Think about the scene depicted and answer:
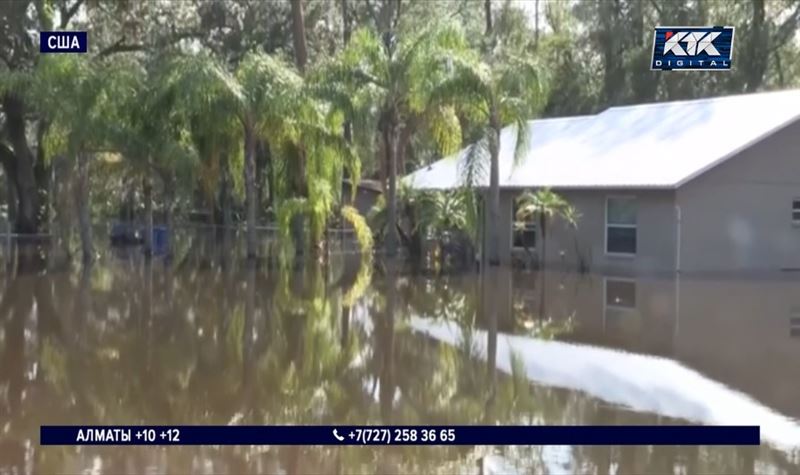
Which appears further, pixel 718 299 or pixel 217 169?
pixel 217 169

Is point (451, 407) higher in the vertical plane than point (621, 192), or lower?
lower

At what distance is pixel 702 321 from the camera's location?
1591 centimetres

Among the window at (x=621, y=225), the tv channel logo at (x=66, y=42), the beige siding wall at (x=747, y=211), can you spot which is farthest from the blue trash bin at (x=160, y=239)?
the tv channel logo at (x=66, y=42)

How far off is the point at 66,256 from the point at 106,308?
11711mm

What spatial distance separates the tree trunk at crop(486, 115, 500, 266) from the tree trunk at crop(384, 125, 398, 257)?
2517 mm

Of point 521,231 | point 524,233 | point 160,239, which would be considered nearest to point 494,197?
point 521,231

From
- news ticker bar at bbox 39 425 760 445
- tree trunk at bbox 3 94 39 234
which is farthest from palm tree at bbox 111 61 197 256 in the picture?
news ticker bar at bbox 39 425 760 445

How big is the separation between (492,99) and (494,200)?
2772 mm

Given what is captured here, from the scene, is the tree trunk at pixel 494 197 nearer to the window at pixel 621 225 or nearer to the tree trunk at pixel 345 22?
the window at pixel 621 225

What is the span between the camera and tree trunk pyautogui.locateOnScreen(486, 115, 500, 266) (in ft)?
84.4

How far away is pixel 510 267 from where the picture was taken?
26.6m

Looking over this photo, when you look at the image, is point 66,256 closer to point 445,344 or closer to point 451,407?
point 445,344

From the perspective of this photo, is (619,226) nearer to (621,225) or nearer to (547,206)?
(621,225)

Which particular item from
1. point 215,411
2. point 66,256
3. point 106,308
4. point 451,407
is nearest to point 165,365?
point 215,411
